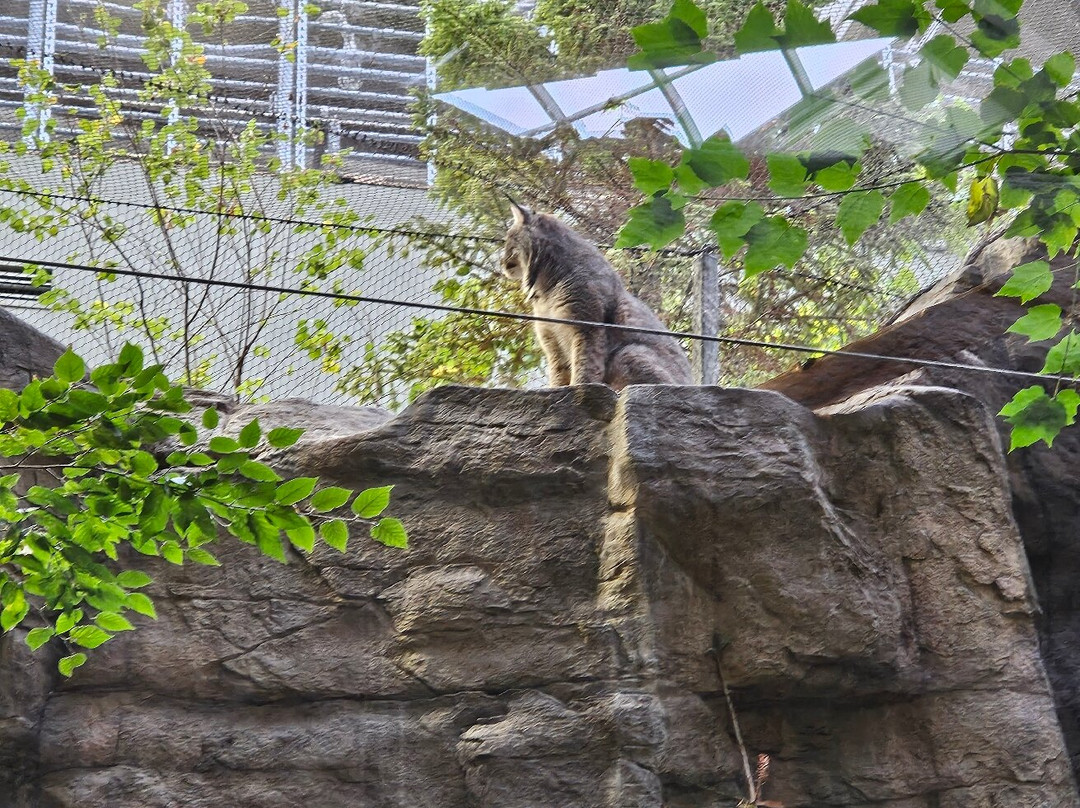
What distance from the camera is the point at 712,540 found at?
4.31 meters

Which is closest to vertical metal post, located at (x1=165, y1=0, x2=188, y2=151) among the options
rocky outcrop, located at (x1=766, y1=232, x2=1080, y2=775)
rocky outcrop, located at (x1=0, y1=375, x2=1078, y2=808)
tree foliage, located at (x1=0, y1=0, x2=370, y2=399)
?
tree foliage, located at (x1=0, y1=0, x2=370, y2=399)

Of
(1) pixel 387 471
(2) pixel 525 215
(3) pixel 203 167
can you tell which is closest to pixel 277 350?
(3) pixel 203 167

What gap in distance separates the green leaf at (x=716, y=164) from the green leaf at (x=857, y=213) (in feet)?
1.04

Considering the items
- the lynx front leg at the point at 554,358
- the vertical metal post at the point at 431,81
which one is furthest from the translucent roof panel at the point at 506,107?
the lynx front leg at the point at 554,358

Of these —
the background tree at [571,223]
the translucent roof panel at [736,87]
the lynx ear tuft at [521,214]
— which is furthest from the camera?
the background tree at [571,223]

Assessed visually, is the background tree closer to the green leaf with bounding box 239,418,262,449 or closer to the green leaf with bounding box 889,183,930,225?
the green leaf with bounding box 889,183,930,225

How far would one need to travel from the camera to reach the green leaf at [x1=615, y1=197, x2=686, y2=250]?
2467 mm

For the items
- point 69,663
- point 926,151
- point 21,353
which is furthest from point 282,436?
point 21,353

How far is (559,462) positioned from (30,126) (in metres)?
4.51

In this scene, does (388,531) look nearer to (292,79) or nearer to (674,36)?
(674,36)

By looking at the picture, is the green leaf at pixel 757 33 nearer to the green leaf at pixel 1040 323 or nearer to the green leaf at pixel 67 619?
the green leaf at pixel 1040 323

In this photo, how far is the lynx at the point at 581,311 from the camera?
5.86 metres

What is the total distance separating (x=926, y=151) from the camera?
2.73 m

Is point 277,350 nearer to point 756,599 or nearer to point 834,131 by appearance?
A: point 756,599
